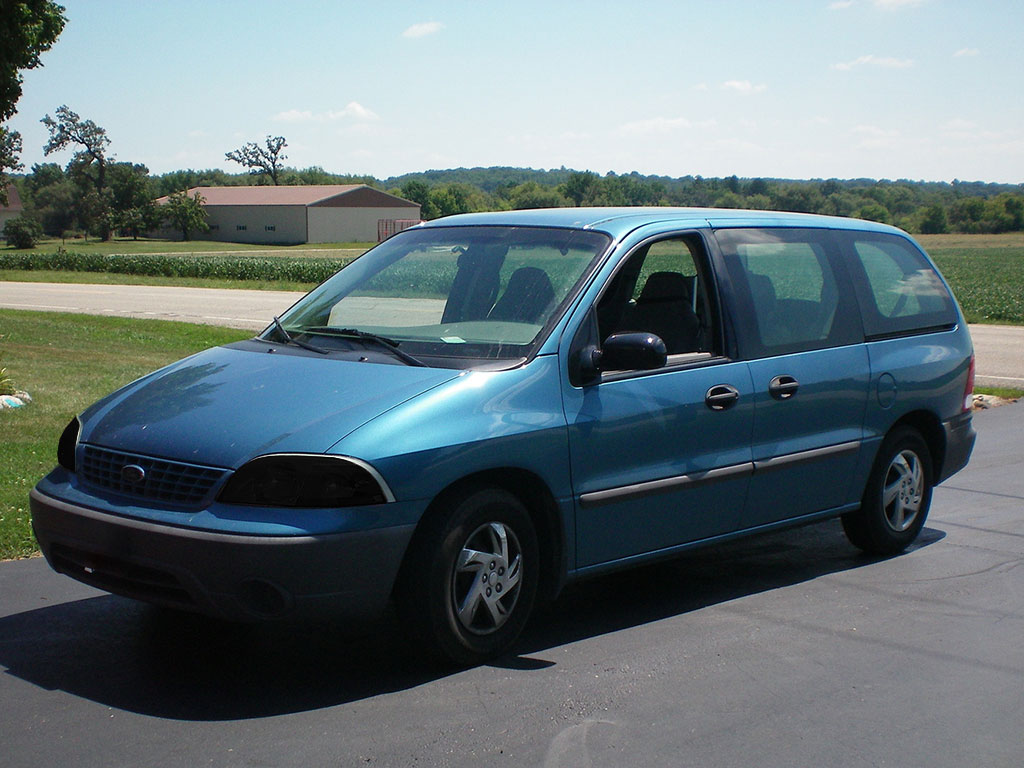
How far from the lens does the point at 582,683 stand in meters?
4.54

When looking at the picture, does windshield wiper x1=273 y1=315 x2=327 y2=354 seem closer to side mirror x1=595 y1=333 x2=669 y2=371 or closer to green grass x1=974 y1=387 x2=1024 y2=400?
side mirror x1=595 y1=333 x2=669 y2=371

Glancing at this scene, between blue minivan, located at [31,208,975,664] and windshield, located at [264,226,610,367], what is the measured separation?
0.02 meters

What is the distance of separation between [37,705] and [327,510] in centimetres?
125

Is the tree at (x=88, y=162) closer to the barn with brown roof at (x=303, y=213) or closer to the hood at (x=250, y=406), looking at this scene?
the barn with brown roof at (x=303, y=213)

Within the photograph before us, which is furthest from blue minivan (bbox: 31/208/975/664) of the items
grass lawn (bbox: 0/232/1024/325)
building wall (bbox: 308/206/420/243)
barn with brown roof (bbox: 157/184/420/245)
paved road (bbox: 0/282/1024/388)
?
barn with brown roof (bbox: 157/184/420/245)

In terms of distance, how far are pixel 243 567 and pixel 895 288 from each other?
4.30 metres

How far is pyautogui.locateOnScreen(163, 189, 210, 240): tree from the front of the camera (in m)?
109

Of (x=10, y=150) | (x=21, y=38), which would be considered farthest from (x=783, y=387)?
(x=10, y=150)

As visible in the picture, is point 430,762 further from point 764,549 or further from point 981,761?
point 764,549

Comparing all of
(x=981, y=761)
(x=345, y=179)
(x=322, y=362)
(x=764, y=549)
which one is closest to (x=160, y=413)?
(x=322, y=362)

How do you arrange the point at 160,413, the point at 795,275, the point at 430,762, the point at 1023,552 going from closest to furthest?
1. the point at 430,762
2. the point at 160,413
3. the point at 795,275
4. the point at 1023,552

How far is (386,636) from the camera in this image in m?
5.12

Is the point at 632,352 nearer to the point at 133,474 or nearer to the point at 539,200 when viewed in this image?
the point at 133,474

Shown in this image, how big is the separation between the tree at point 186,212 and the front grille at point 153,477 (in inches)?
4280
